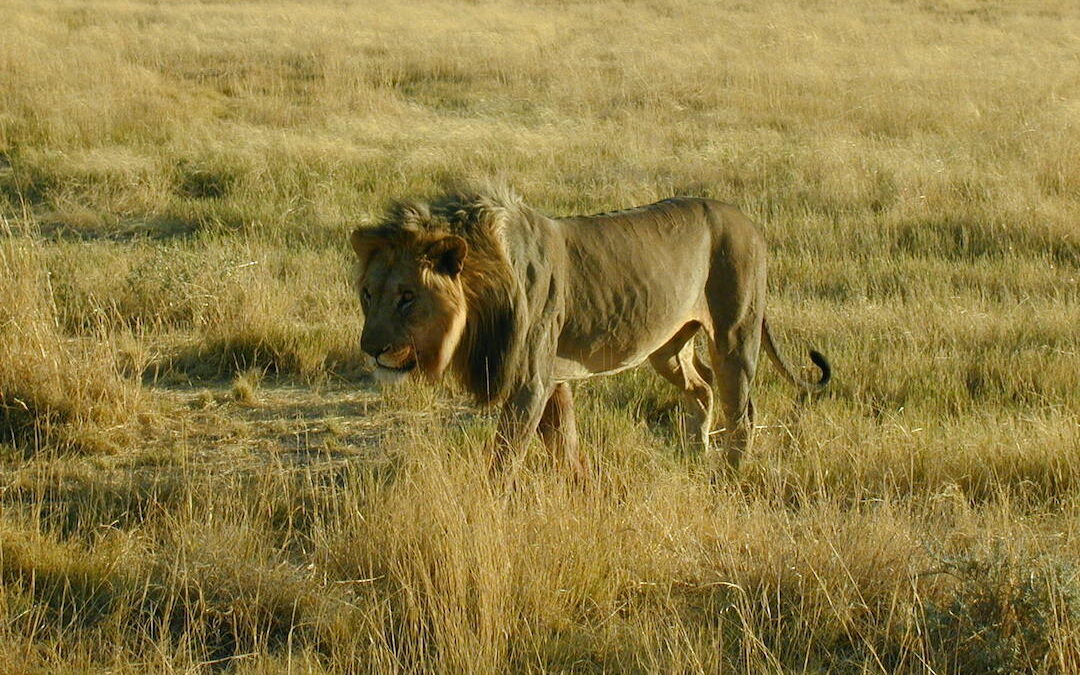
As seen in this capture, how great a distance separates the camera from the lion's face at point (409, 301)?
514cm

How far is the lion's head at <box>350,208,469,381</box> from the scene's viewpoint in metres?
5.14

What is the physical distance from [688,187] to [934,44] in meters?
14.8

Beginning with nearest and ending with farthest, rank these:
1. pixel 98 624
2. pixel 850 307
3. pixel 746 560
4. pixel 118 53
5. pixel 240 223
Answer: pixel 98 624 < pixel 746 560 < pixel 850 307 < pixel 240 223 < pixel 118 53

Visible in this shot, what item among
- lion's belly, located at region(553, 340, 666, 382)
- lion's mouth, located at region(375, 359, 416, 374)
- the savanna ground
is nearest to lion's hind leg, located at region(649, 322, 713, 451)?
the savanna ground

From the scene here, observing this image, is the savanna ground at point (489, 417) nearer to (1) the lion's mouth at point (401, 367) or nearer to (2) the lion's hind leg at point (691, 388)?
(2) the lion's hind leg at point (691, 388)

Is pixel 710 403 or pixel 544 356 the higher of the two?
pixel 544 356

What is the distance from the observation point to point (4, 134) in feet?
47.6

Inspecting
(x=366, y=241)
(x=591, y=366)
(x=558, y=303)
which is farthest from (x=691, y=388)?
(x=366, y=241)

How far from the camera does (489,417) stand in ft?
23.6

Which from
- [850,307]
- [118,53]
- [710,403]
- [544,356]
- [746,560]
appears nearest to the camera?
[746,560]

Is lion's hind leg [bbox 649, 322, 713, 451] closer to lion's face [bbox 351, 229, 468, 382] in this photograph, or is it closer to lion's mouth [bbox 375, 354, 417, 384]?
lion's face [bbox 351, 229, 468, 382]

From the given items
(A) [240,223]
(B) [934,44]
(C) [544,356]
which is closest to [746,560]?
(C) [544,356]

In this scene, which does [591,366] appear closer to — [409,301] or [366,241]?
[409,301]

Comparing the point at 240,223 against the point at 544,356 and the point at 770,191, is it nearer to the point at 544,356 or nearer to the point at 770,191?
the point at 770,191
